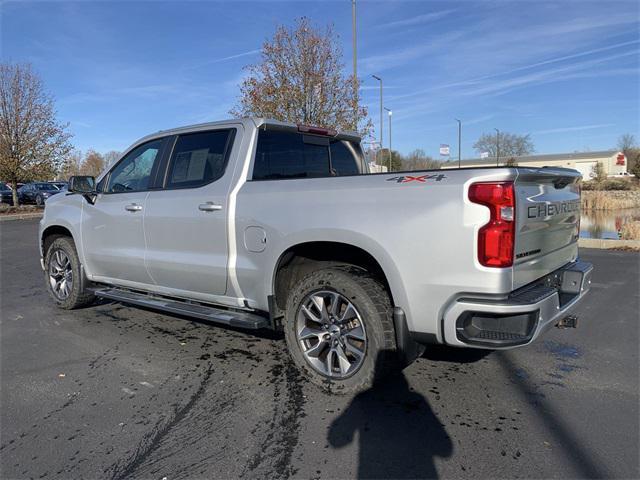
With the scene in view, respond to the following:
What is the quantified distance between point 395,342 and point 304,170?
195 centimetres

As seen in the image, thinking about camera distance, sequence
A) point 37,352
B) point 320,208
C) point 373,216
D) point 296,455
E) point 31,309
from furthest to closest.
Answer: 1. point 31,309
2. point 37,352
3. point 320,208
4. point 373,216
5. point 296,455

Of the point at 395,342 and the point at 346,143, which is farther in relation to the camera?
the point at 346,143

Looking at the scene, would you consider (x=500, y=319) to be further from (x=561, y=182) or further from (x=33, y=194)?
(x=33, y=194)

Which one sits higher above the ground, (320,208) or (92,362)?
(320,208)

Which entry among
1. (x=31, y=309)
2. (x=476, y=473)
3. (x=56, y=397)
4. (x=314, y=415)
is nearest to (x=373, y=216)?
(x=314, y=415)

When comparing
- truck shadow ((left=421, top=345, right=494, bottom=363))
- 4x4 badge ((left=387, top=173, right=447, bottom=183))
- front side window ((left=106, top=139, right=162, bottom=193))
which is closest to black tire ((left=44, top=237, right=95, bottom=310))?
front side window ((left=106, top=139, right=162, bottom=193))

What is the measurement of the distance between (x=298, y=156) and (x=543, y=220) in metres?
2.22

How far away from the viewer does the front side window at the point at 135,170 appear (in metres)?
4.86

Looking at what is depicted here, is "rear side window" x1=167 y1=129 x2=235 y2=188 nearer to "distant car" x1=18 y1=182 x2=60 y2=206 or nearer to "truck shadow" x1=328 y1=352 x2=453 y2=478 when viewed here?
"truck shadow" x1=328 y1=352 x2=453 y2=478

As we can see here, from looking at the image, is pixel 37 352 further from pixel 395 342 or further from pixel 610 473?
pixel 610 473

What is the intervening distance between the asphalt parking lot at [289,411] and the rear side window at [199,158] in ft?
5.26

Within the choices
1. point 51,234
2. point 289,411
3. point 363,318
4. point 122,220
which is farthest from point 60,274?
point 363,318

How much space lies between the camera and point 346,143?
5.09 metres

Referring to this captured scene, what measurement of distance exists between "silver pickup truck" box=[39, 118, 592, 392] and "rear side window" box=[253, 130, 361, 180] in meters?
0.01
